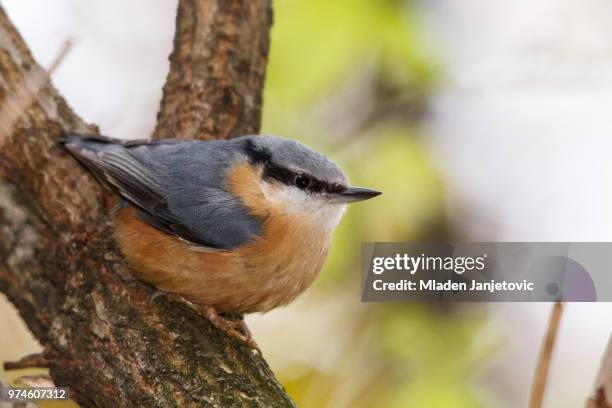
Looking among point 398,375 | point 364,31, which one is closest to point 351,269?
point 398,375

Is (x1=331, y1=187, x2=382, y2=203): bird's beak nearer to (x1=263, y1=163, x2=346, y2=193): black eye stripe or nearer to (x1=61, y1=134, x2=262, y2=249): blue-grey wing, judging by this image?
(x1=263, y1=163, x2=346, y2=193): black eye stripe

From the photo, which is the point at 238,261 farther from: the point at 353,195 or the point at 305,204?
the point at 353,195

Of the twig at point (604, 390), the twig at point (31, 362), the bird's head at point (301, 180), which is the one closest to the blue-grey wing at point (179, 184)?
the bird's head at point (301, 180)

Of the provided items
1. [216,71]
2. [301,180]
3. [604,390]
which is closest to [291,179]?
[301,180]

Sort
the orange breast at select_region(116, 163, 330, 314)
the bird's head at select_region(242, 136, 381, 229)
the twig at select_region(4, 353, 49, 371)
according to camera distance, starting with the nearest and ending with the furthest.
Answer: the twig at select_region(4, 353, 49, 371) → the orange breast at select_region(116, 163, 330, 314) → the bird's head at select_region(242, 136, 381, 229)

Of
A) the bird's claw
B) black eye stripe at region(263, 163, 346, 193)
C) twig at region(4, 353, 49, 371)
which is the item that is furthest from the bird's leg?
black eye stripe at region(263, 163, 346, 193)

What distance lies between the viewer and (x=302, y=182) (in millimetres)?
2529

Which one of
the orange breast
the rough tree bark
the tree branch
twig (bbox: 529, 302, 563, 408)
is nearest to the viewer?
twig (bbox: 529, 302, 563, 408)

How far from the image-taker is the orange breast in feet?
7.81

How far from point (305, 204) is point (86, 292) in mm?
789

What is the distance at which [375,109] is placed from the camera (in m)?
3.18

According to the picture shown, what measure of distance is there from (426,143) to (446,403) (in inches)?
41.8

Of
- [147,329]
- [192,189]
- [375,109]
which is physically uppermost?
[375,109]

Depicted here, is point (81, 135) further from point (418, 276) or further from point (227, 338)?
point (418, 276)
